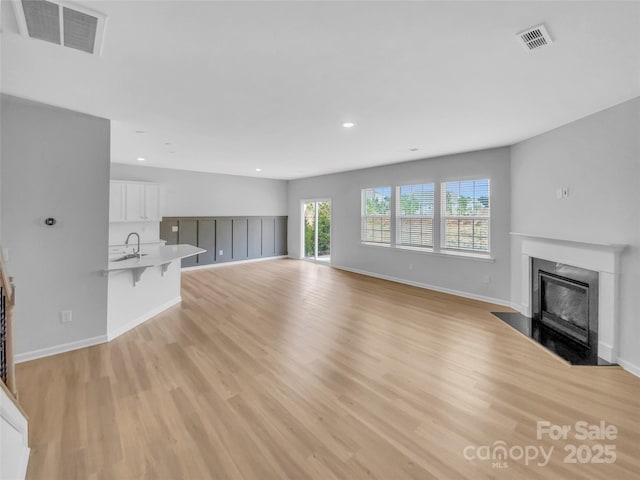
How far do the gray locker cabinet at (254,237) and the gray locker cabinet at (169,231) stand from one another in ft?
6.98

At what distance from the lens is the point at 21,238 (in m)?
2.81

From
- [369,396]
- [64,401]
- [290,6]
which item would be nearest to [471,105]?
[290,6]

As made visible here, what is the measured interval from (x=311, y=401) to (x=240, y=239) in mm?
6931

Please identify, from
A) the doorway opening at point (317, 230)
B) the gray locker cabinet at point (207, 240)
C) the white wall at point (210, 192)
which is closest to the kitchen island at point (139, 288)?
the white wall at point (210, 192)

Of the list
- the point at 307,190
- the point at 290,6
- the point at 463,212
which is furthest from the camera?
the point at 307,190

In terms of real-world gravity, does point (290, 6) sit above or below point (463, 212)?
above

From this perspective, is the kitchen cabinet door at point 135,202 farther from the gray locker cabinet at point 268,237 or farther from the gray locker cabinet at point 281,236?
the gray locker cabinet at point 281,236

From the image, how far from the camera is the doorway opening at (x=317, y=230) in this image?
8.74m

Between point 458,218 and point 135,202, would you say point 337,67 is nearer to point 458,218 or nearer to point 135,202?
point 458,218

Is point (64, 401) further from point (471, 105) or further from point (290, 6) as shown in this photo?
point (471, 105)

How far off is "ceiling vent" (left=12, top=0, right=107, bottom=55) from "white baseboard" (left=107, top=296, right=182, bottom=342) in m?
2.98

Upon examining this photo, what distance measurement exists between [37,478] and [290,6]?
2960mm

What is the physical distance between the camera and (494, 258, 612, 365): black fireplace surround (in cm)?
312

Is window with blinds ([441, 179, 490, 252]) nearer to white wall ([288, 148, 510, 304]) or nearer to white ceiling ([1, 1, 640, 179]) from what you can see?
white wall ([288, 148, 510, 304])
